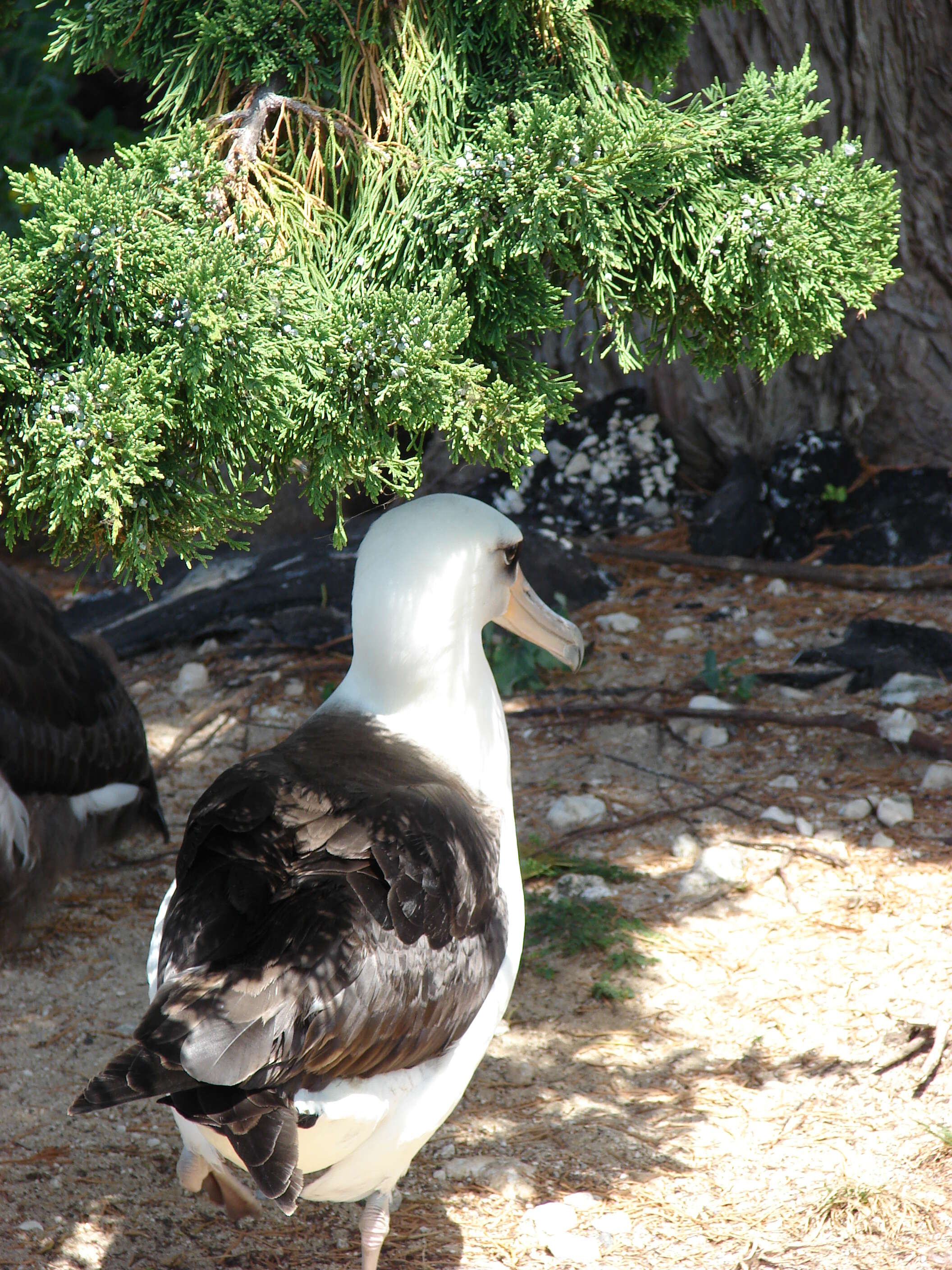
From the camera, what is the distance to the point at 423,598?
94.0 inches

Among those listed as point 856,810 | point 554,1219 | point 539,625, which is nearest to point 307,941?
point 554,1219

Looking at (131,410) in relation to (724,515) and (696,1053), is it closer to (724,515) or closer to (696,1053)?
(696,1053)

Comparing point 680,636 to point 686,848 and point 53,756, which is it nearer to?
point 686,848

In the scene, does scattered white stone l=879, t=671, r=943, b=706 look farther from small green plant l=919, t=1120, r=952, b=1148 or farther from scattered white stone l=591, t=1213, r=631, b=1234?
scattered white stone l=591, t=1213, r=631, b=1234

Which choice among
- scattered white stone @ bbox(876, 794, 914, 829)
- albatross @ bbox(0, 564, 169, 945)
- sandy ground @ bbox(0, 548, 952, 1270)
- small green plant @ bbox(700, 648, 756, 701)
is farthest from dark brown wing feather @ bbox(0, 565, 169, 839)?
scattered white stone @ bbox(876, 794, 914, 829)

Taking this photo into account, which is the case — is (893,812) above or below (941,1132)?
above

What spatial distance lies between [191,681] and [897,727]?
289 cm

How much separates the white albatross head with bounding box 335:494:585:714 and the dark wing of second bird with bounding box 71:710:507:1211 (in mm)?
168

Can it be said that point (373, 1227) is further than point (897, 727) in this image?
No

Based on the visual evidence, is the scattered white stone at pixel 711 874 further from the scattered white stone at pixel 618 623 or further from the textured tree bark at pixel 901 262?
the textured tree bark at pixel 901 262

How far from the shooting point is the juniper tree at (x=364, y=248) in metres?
1.70

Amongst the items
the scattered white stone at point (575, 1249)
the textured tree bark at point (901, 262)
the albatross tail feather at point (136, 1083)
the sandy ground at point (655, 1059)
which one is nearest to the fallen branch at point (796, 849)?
the sandy ground at point (655, 1059)

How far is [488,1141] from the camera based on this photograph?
2.66 meters

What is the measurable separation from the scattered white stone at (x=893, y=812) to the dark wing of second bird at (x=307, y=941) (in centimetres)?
185
